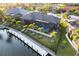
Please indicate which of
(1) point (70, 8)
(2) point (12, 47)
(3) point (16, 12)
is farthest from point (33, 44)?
(1) point (70, 8)

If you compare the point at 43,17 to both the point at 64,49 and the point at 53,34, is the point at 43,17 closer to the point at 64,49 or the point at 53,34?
the point at 53,34

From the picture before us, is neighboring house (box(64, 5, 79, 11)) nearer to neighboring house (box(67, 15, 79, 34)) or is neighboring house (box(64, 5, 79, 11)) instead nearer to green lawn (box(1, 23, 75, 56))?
neighboring house (box(67, 15, 79, 34))

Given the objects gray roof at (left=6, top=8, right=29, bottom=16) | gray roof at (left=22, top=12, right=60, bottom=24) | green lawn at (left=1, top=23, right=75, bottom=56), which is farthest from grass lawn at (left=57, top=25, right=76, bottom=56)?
gray roof at (left=6, top=8, right=29, bottom=16)

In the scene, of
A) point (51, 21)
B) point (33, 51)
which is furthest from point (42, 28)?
point (33, 51)

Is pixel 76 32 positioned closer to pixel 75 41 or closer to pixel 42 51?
pixel 75 41

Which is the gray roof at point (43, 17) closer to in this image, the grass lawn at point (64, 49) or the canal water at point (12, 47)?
the grass lawn at point (64, 49)

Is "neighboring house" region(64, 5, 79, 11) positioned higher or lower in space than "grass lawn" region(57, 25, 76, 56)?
higher

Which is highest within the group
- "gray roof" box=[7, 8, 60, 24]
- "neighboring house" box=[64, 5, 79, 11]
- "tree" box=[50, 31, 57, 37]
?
"neighboring house" box=[64, 5, 79, 11]
